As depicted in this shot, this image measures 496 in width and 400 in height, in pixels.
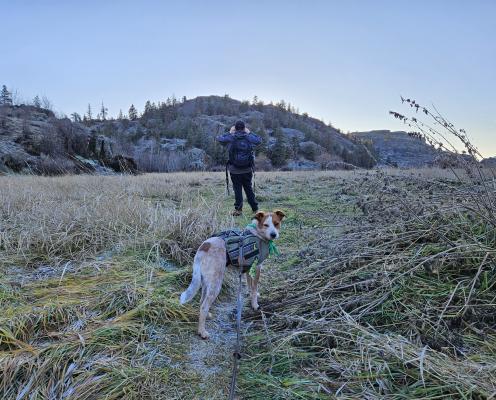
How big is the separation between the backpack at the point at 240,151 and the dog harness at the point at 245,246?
4.80 meters

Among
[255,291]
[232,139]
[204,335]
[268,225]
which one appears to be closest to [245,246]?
[268,225]

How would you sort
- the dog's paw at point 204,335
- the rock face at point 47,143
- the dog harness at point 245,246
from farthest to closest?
the rock face at point 47,143
the dog harness at point 245,246
the dog's paw at point 204,335

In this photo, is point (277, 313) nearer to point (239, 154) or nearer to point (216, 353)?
point (216, 353)

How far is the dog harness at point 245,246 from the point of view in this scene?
3.53 meters

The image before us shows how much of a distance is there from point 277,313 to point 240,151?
18.3 feet

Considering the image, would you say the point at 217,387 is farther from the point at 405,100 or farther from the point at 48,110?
the point at 48,110

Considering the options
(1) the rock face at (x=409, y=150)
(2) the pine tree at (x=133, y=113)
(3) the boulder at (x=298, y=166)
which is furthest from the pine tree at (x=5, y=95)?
(2) the pine tree at (x=133, y=113)

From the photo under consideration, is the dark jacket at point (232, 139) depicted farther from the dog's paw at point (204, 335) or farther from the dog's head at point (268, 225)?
the dog's paw at point (204, 335)

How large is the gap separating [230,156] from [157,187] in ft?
14.9

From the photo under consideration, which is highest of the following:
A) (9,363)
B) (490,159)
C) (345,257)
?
(490,159)

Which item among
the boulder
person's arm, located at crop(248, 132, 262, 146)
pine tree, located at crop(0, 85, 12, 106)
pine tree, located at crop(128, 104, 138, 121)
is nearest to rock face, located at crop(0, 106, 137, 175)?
pine tree, located at crop(0, 85, 12, 106)

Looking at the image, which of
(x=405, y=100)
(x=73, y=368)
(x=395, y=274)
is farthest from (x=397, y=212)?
(x=73, y=368)

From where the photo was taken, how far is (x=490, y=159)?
3.39 m

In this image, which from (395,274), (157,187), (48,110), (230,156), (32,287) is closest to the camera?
(395,274)
